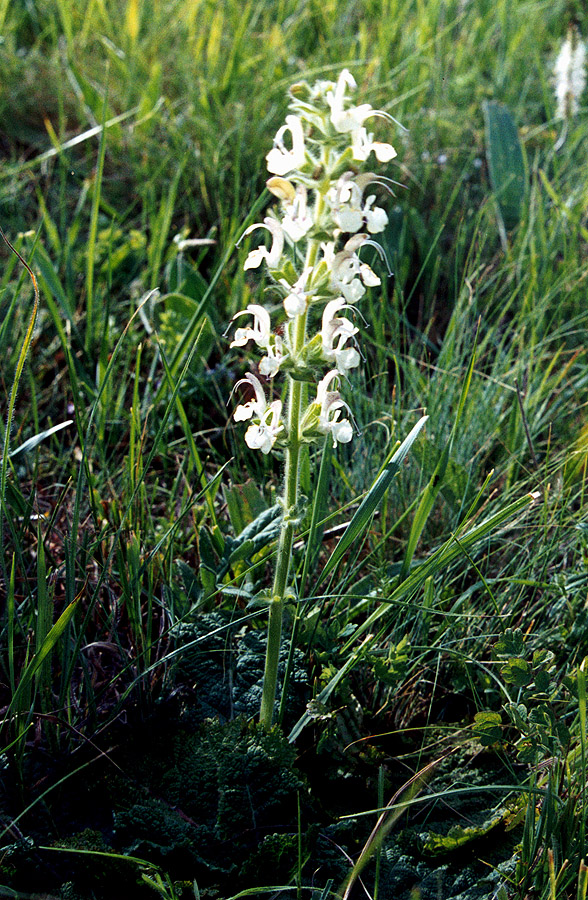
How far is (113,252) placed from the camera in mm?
2643

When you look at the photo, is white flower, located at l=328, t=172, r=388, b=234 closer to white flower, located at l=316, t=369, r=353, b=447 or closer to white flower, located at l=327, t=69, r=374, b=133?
white flower, located at l=327, t=69, r=374, b=133

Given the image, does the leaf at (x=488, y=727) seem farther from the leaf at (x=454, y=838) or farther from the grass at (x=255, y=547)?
the leaf at (x=454, y=838)

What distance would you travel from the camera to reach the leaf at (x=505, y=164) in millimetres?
2873

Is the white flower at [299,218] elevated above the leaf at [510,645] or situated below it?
above

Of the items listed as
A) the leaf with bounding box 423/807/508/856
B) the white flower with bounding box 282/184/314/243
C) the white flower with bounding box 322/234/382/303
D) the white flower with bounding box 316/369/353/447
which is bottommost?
the leaf with bounding box 423/807/508/856

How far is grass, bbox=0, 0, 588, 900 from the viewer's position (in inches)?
53.2

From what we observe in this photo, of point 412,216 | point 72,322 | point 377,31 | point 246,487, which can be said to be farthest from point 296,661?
point 377,31

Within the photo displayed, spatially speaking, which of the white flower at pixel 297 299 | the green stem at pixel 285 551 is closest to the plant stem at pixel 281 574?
the green stem at pixel 285 551

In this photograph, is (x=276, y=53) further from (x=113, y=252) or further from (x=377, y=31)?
(x=113, y=252)

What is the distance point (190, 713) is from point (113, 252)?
1683mm

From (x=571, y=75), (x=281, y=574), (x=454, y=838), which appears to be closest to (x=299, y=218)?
(x=281, y=574)

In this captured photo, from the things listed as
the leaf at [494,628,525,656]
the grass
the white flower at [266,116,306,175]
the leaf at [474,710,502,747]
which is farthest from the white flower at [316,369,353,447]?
the leaf at [474,710,502,747]

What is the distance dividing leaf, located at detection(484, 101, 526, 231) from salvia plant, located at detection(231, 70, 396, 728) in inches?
68.5

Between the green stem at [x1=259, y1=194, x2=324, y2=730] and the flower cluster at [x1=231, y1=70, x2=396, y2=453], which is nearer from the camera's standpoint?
the flower cluster at [x1=231, y1=70, x2=396, y2=453]
